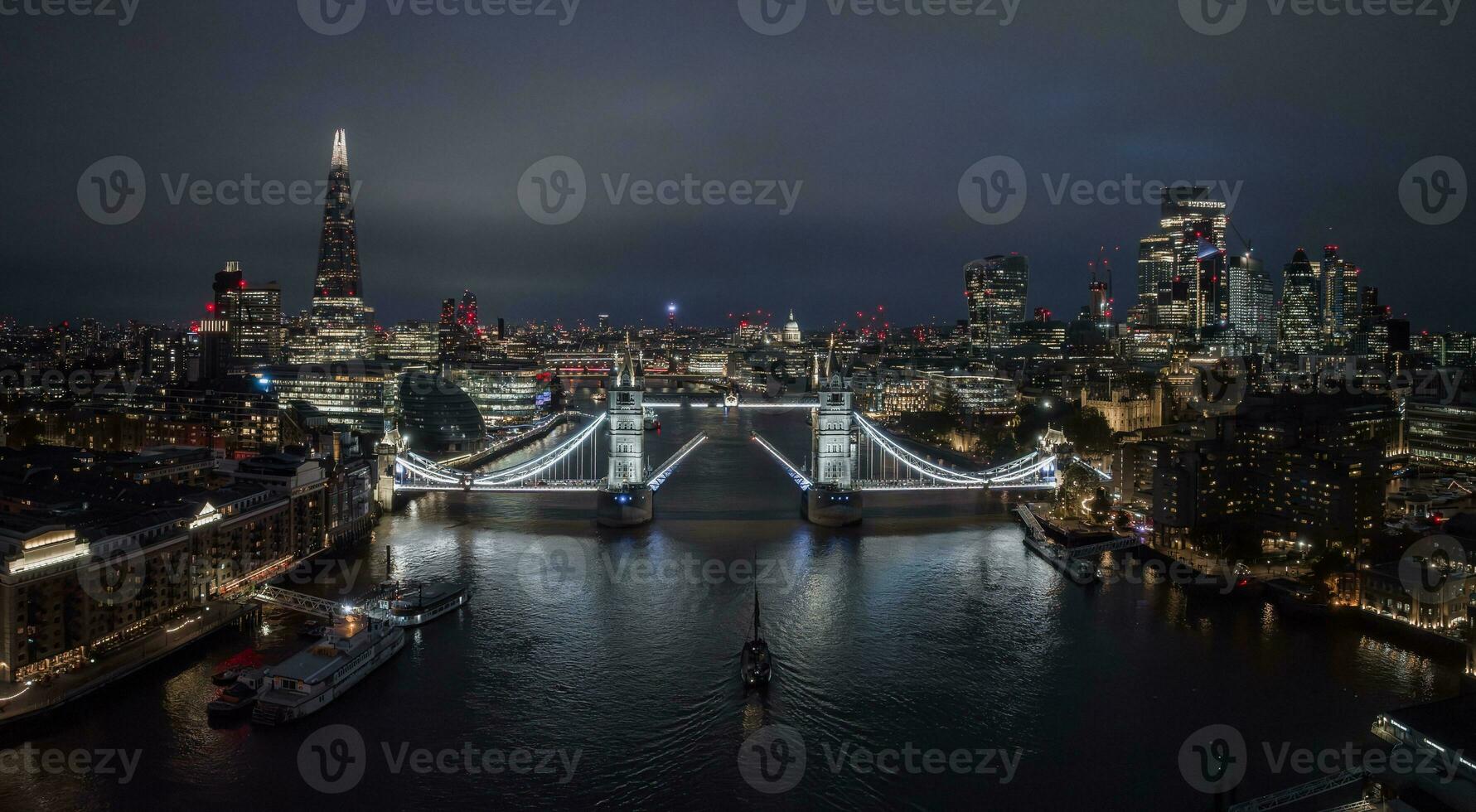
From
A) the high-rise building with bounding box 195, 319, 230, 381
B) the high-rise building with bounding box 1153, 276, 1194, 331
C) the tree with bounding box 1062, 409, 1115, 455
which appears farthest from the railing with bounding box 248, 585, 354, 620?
the high-rise building with bounding box 1153, 276, 1194, 331

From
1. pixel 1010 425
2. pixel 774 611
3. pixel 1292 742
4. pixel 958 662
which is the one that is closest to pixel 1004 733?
pixel 958 662

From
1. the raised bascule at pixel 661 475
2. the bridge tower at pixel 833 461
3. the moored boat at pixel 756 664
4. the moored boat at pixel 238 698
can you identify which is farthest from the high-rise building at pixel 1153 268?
the moored boat at pixel 238 698

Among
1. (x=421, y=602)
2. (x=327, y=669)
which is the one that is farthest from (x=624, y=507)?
(x=327, y=669)

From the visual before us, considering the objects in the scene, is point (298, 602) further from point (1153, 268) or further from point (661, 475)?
point (1153, 268)

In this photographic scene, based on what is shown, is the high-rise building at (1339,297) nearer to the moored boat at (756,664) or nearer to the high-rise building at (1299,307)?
the high-rise building at (1299,307)

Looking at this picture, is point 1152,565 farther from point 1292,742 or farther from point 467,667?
point 467,667

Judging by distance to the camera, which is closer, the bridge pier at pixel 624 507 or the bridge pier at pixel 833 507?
the bridge pier at pixel 624 507
